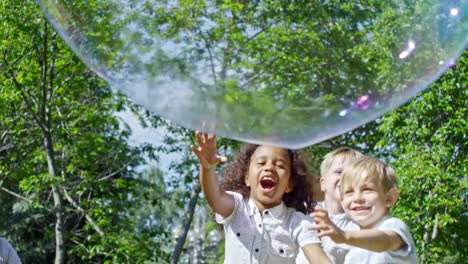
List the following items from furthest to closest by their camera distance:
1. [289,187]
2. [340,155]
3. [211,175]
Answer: [340,155] → [289,187] → [211,175]

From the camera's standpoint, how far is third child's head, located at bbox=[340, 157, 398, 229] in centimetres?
344

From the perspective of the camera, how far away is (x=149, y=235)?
15703 millimetres

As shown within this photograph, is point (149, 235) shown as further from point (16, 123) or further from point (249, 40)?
point (249, 40)

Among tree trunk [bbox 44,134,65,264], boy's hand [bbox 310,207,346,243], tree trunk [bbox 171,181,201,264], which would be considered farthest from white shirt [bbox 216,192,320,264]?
tree trunk [bbox 171,181,201,264]

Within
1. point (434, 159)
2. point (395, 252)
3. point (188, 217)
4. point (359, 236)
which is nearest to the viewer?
point (359, 236)

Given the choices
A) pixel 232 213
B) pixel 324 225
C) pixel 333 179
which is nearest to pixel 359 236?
pixel 324 225

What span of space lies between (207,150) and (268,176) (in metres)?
0.42

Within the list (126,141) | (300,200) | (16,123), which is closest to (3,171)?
(16,123)

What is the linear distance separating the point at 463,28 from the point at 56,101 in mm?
13114

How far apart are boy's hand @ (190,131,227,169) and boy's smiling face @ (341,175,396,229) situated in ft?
1.47

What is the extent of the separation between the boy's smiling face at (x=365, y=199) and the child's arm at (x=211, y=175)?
0.45 metres

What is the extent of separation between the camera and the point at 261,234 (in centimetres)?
382

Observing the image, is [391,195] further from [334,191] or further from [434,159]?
[434,159]

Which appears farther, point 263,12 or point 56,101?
point 56,101
